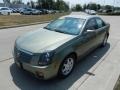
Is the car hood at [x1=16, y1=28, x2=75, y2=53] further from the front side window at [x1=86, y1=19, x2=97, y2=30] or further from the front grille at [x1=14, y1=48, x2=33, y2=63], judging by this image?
the front side window at [x1=86, y1=19, x2=97, y2=30]

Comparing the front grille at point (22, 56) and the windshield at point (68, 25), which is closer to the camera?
the front grille at point (22, 56)

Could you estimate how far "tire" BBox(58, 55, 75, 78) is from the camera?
3907 mm

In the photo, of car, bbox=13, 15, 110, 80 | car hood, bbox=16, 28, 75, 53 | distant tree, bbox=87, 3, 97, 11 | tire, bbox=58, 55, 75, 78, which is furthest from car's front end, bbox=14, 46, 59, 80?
distant tree, bbox=87, 3, 97, 11

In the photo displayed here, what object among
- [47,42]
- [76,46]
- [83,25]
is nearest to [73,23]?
[83,25]

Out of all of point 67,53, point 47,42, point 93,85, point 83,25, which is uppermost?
point 83,25

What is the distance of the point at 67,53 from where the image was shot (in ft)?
12.8

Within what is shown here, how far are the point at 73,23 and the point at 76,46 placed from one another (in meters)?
1.05

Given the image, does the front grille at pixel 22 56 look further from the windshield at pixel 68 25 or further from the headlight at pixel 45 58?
the windshield at pixel 68 25

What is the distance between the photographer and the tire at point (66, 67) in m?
3.91

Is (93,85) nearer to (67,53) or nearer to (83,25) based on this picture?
(67,53)

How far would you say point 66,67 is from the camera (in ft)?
13.5

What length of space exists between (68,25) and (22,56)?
1.99m

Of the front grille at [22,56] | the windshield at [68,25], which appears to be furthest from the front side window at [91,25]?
the front grille at [22,56]

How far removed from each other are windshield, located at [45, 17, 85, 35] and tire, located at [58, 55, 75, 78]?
83cm
